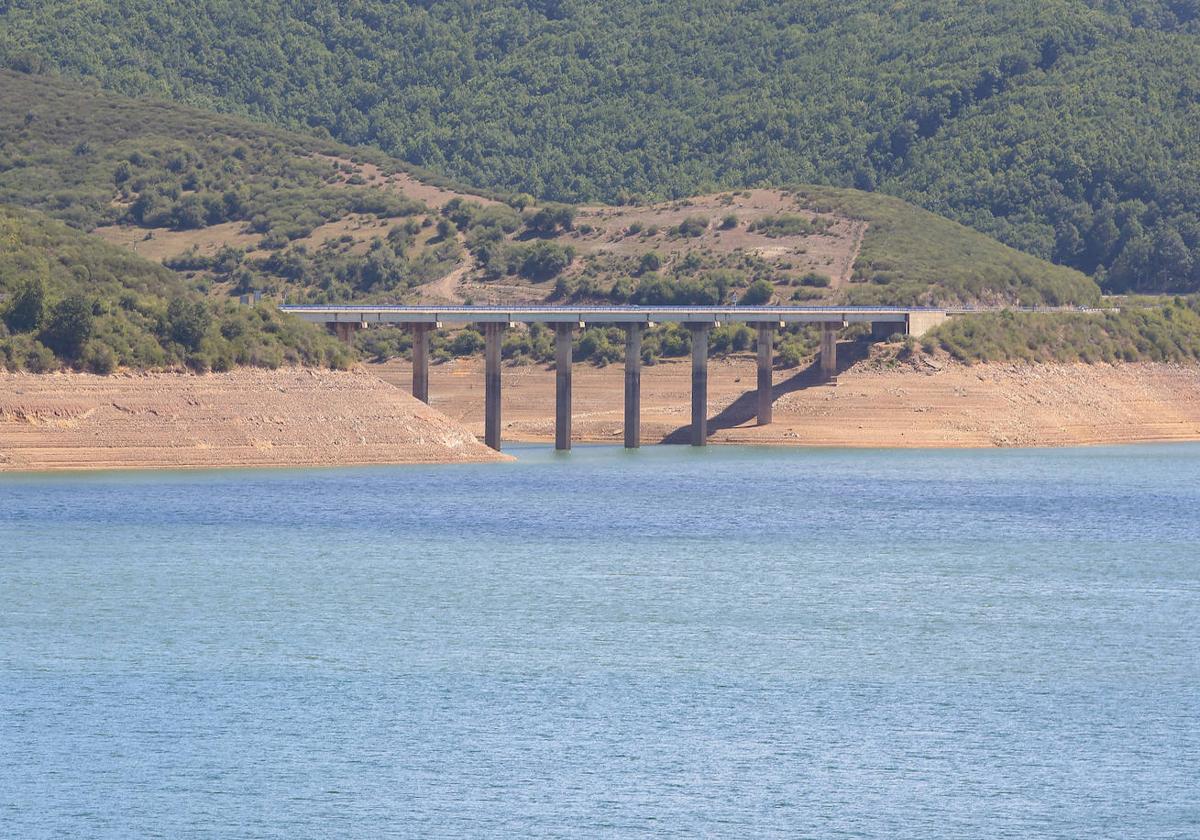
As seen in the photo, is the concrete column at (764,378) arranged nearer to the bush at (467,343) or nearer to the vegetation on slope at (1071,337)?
the vegetation on slope at (1071,337)

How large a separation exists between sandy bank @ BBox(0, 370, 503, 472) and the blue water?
8152mm

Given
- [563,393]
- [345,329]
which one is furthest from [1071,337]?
[345,329]

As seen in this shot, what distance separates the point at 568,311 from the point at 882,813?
85.7 meters

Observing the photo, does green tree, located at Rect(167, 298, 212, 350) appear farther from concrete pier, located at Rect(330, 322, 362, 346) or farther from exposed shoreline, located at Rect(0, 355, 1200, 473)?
concrete pier, located at Rect(330, 322, 362, 346)

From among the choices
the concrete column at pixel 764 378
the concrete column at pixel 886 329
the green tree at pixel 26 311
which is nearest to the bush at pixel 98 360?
the green tree at pixel 26 311

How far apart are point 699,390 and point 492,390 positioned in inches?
525

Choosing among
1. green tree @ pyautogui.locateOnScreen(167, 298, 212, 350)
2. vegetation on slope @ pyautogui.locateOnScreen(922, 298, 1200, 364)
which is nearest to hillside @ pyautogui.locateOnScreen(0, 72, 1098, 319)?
vegetation on slope @ pyautogui.locateOnScreen(922, 298, 1200, 364)

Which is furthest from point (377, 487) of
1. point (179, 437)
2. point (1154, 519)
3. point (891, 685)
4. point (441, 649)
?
point (891, 685)

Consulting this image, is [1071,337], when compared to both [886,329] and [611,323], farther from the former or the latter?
[611,323]

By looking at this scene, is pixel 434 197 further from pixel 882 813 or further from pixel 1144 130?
pixel 882 813

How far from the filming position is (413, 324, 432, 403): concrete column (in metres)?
117

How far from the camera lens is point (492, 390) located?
115750mm

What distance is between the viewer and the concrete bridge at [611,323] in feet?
384

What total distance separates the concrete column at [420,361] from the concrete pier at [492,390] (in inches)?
122
